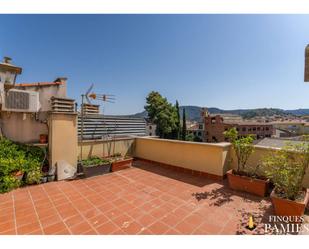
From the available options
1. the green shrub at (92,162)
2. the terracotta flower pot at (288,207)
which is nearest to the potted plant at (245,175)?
the terracotta flower pot at (288,207)

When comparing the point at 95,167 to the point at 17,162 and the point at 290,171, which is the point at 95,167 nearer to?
the point at 17,162

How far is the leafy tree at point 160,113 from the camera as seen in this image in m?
24.1

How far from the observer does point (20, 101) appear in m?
4.59

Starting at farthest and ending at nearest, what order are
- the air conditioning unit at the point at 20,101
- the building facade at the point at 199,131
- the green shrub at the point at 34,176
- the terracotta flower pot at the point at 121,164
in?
the building facade at the point at 199,131 < the terracotta flower pot at the point at 121,164 < the air conditioning unit at the point at 20,101 < the green shrub at the point at 34,176

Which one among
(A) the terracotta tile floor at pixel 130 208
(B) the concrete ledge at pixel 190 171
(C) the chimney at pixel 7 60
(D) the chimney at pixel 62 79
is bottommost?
(A) the terracotta tile floor at pixel 130 208

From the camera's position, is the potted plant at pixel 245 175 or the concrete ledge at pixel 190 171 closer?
the potted plant at pixel 245 175

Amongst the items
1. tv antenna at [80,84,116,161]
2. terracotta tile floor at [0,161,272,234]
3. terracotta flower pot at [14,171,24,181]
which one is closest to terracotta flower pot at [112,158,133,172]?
terracotta tile floor at [0,161,272,234]

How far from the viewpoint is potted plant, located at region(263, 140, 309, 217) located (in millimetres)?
2529

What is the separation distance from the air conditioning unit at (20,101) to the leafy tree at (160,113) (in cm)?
1964

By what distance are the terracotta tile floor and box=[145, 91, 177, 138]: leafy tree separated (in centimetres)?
1977

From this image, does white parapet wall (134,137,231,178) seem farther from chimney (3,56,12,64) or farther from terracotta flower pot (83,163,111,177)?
chimney (3,56,12,64)

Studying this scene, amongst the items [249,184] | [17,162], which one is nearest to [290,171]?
[249,184]

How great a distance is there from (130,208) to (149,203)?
1.33 feet

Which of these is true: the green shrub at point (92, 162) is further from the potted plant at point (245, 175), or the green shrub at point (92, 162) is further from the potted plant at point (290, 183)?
the potted plant at point (290, 183)
